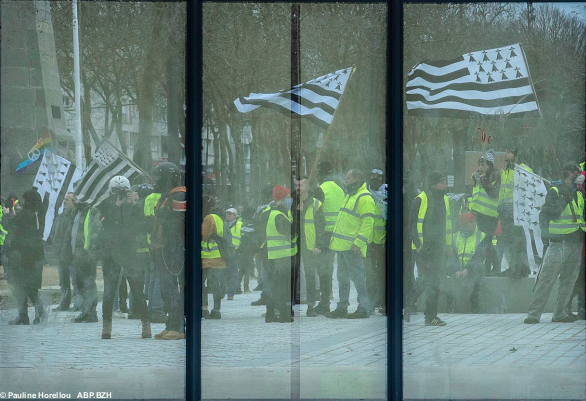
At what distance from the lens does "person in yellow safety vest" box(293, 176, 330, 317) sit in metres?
8.46

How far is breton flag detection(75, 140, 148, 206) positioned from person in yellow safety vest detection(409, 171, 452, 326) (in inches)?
112

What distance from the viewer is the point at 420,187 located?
8.42 m

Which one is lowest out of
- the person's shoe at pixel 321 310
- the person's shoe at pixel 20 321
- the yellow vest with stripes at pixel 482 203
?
the person's shoe at pixel 20 321

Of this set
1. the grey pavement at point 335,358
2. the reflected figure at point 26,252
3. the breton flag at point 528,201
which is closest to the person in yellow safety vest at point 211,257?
the grey pavement at point 335,358

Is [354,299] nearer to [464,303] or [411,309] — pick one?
[411,309]

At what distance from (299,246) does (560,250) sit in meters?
2.62

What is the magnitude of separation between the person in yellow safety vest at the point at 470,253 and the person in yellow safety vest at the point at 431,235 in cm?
11

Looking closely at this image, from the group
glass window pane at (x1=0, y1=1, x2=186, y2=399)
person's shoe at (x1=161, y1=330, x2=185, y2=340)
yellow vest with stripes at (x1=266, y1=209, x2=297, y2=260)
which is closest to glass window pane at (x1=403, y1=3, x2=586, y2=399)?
yellow vest with stripes at (x1=266, y1=209, x2=297, y2=260)

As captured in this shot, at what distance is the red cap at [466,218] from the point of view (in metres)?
8.48

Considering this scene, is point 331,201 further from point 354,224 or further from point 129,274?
point 129,274

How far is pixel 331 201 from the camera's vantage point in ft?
27.8

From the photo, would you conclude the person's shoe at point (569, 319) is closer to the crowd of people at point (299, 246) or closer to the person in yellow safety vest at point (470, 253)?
the crowd of people at point (299, 246)

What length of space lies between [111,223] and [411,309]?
10.1 ft

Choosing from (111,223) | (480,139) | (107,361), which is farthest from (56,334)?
(480,139)
